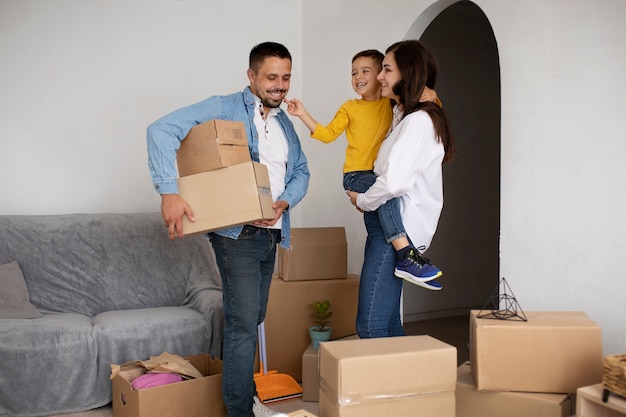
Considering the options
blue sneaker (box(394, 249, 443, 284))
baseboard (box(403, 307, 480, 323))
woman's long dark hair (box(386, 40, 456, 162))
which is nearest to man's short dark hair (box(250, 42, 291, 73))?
woman's long dark hair (box(386, 40, 456, 162))

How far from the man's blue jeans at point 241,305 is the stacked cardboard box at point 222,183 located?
0.15 metres

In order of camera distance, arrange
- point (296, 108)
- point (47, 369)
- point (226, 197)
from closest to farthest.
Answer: point (226, 197), point (296, 108), point (47, 369)

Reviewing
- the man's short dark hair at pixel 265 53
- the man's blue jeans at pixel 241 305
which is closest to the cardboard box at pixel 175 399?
the man's blue jeans at pixel 241 305

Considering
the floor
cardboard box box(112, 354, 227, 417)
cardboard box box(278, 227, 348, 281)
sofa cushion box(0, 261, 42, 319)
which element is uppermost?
cardboard box box(278, 227, 348, 281)

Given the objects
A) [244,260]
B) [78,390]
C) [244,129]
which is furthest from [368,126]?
[78,390]

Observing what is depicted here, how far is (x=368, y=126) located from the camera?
232 centimetres

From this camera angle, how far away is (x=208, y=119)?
83.0 inches

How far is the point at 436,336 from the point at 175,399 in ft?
6.83

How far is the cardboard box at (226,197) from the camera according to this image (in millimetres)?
1941

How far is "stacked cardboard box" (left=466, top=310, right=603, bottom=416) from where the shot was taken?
1.79 metres

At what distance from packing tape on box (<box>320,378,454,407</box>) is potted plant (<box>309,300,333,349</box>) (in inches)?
42.8

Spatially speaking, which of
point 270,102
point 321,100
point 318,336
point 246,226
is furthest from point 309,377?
Result: point 321,100

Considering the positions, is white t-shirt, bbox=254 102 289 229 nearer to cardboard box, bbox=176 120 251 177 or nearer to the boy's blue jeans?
cardboard box, bbox=176 120 251 177

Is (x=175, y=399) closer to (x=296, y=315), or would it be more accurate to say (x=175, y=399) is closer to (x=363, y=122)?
(x=296, y=315)
